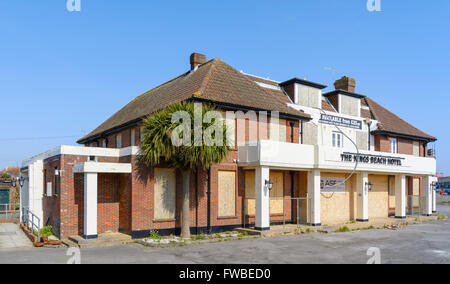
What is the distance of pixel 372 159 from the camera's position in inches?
960

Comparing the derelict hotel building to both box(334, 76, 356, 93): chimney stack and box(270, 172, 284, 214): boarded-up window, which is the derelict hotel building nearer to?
box(270, 172, 284, 214): boarded-up window

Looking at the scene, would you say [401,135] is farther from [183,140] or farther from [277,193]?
[183,140]

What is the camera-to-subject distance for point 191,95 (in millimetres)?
18641

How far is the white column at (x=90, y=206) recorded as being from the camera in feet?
52.5

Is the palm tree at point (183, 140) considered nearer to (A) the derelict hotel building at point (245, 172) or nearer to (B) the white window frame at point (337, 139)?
(A) the derelict hotel building at point (245, 172)

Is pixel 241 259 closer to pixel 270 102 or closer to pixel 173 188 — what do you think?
pixel 173 188

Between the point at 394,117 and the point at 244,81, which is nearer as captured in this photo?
the point at 244,81

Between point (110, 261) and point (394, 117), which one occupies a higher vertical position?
point (394, 117)

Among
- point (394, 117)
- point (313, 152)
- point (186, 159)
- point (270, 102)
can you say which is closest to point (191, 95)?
point (186, 159)

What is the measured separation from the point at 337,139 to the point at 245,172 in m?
8.39

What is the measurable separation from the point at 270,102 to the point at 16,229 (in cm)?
1519

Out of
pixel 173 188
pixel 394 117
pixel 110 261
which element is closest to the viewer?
pixel 110 261

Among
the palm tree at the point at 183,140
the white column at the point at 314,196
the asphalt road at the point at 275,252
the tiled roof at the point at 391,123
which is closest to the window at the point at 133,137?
the palm tree at the point at 183,140

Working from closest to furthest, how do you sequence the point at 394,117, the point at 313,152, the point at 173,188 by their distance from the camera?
the point at 173,188
the point at 313,152
the point at 394,117
